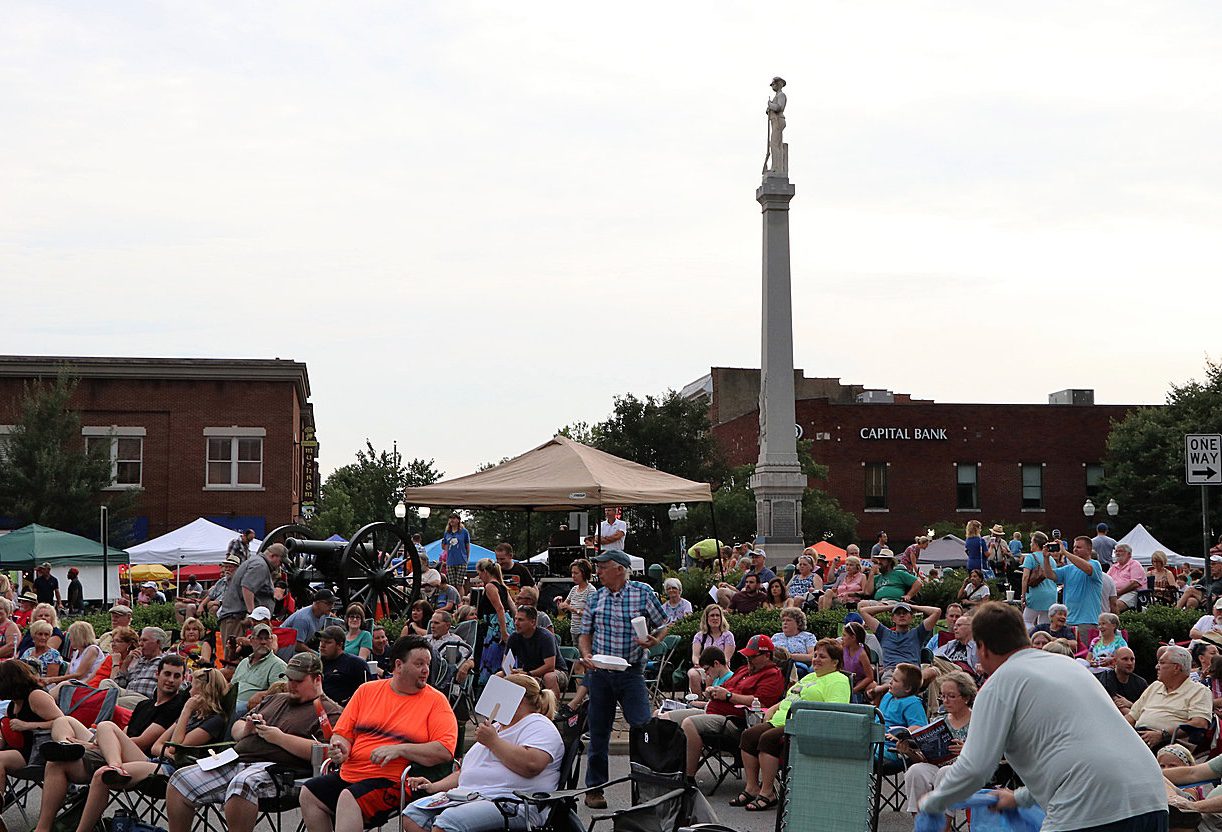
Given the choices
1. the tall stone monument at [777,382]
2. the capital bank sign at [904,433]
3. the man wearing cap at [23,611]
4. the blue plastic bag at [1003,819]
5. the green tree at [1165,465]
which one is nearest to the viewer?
the blue plastic bag at [1003,819]

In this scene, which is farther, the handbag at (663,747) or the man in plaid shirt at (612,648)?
the man in plaid shirt at (612,648)

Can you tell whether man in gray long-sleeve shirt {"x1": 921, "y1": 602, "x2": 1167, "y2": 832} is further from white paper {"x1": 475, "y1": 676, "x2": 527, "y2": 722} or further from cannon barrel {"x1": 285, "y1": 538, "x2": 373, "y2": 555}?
cannon barrel {"x1": 285, "y1": 538, "x2": 373, "y2": 555}

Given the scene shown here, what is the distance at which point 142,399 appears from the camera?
1918 inches

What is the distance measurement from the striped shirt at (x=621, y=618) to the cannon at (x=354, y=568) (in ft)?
23.5

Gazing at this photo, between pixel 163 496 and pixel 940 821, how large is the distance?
146 ft

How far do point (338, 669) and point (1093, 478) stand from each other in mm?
52150

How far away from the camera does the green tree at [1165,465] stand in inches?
2041

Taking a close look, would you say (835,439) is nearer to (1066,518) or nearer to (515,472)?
(1066,518)

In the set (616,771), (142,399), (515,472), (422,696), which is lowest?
(616,771)

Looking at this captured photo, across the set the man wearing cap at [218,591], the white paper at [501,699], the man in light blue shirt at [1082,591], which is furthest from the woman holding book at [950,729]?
the man wearing cap at [218,591]

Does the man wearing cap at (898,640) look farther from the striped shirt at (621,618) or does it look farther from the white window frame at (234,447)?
the white window frame at (234,447)

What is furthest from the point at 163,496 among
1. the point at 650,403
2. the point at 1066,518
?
the point at 1066,518

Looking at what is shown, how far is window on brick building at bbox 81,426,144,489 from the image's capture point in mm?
48281

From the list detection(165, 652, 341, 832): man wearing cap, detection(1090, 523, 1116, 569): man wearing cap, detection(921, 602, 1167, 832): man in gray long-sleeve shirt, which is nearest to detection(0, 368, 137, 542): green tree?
detection(1090, 523, 1116, 569): man wearing cap
